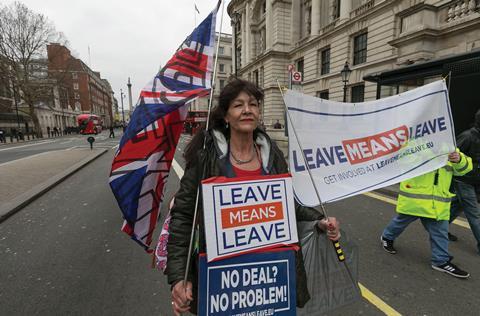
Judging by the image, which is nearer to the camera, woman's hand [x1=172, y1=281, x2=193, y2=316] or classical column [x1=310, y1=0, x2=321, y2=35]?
woman's hand [x1=172, y1=281, x2=193, y2=316]

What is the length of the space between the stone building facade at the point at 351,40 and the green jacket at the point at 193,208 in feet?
12.2

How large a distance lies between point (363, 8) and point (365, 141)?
2375cm

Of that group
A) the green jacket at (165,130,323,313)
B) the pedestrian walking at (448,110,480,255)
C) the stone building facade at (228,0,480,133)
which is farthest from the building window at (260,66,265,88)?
the green jacket at (165,130,323,313)

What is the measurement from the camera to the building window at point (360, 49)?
21.5 meters

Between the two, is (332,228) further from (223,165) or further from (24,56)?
(24,56)

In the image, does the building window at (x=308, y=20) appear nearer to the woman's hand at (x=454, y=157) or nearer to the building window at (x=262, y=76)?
the building window at (x=262, y=76)

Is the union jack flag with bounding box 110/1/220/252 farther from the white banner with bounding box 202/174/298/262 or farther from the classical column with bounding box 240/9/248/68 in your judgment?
the classical column with bounding box 240/9/248/68

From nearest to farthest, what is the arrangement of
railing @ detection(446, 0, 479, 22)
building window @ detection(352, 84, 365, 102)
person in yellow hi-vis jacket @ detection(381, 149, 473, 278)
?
person in yellow hi-vis jacket @ detection(381, 149, 473, 278) < railing @ detection(446, 0, 479, 22) < building window @ detection(352, 84, 365, 102)

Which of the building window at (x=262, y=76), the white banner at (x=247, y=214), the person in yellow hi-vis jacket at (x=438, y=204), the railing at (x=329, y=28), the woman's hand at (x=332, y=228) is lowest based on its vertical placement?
the person in yellow hi-vis jacket at (x=438, y=204)

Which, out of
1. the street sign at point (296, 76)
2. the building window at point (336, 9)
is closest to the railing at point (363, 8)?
the building window at point (336, 9)

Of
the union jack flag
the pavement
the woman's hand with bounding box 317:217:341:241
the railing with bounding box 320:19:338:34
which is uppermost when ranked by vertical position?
the railing with bounding box 320:19:338:34

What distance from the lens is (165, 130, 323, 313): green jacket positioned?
58.9 inches

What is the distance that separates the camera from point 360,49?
22031mm

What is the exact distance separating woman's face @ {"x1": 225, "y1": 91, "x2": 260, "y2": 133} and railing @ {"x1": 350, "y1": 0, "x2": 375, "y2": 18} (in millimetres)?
23381
